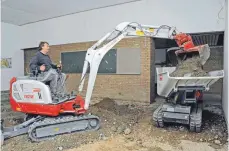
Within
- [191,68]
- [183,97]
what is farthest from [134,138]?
[191,68]

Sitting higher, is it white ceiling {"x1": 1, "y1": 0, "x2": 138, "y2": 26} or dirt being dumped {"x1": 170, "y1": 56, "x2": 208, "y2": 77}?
white ceiling {"x1": 1, "y1": 0, "x2": 138, "y2": 26}

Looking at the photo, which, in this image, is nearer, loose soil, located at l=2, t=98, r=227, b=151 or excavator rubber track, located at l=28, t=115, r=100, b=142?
loose soil, located at l=2, t=98, r=227, b=151

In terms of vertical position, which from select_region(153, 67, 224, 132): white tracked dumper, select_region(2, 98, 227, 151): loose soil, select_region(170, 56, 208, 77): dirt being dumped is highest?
select_region(170, 56, 208, 77): dirt being dumped

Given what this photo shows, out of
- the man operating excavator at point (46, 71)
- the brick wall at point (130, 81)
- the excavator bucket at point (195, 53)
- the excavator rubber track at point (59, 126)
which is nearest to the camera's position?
the excavator rubber track at point (59, 126)

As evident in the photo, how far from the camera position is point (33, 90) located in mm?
3988

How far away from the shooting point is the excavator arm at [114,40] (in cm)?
414

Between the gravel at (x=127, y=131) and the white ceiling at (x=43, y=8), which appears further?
the white ceiling at (x=43, y=8)

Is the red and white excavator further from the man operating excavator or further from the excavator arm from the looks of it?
the man operating excavator

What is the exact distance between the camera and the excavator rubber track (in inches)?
147

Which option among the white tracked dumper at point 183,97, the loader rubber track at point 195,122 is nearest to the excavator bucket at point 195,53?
the white tracked dumper at point 183,97

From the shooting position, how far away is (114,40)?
4.34 m

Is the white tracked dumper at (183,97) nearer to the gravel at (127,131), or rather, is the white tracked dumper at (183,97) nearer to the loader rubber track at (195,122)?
the loader rubber track at (195,122)

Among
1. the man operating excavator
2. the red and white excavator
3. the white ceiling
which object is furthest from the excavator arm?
the white ceiling

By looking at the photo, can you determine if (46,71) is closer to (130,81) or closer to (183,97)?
(183,97)
